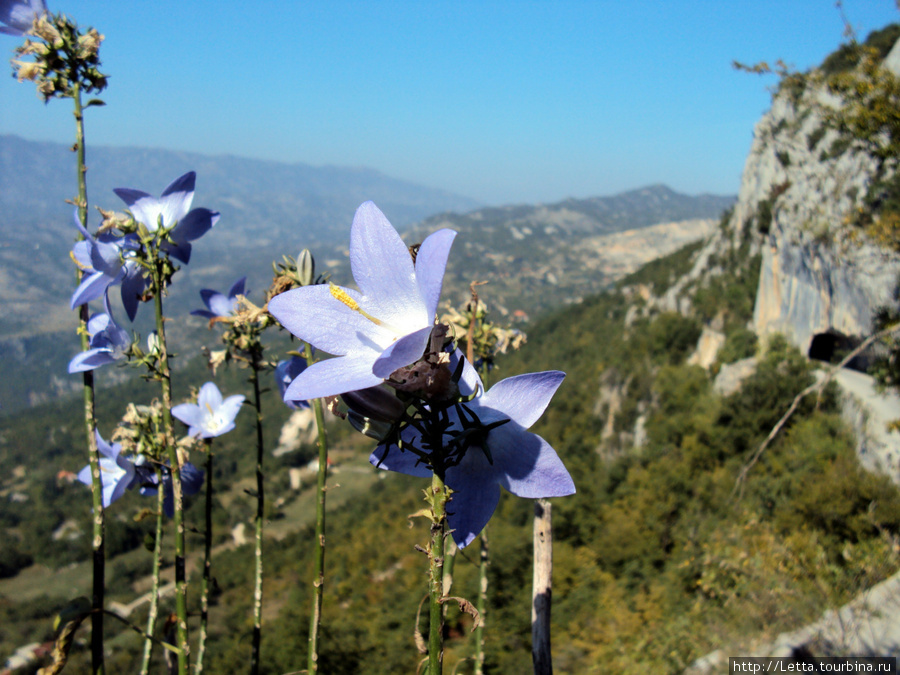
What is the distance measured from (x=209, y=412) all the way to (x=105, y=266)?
1.11 meters

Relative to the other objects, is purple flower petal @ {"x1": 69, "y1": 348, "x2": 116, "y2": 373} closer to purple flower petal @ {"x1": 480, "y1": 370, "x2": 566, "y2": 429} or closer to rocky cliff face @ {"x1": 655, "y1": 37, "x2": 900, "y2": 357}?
purple flower petal @ {"x1": 480, "y1": 370, "x2": 566, "y2": 429}

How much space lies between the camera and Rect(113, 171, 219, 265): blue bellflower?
75.0 inches

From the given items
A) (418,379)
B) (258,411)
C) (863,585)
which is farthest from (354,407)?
(863,585)

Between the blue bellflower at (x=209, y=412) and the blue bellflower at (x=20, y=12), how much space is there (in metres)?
1.70

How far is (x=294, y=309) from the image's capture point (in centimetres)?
111

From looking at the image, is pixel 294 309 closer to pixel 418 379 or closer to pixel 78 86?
pixel 418 379

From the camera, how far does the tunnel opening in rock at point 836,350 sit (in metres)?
16.4

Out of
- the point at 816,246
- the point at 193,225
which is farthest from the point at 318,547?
the point at 816,246

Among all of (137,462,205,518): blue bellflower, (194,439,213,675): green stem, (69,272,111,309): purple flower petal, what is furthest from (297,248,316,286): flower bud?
(137,462,205,518): blue bellflower

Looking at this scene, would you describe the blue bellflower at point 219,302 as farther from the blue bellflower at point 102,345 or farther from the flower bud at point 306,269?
the flower bud at point 306,269

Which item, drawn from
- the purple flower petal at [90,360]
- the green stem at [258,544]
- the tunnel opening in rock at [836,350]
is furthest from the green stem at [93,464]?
the tunnel opening in rock at [836,350]

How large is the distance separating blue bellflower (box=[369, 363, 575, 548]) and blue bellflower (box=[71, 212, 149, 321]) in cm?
131

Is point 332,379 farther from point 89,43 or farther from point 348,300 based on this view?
point 89,43

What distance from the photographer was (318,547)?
5.54 ft
